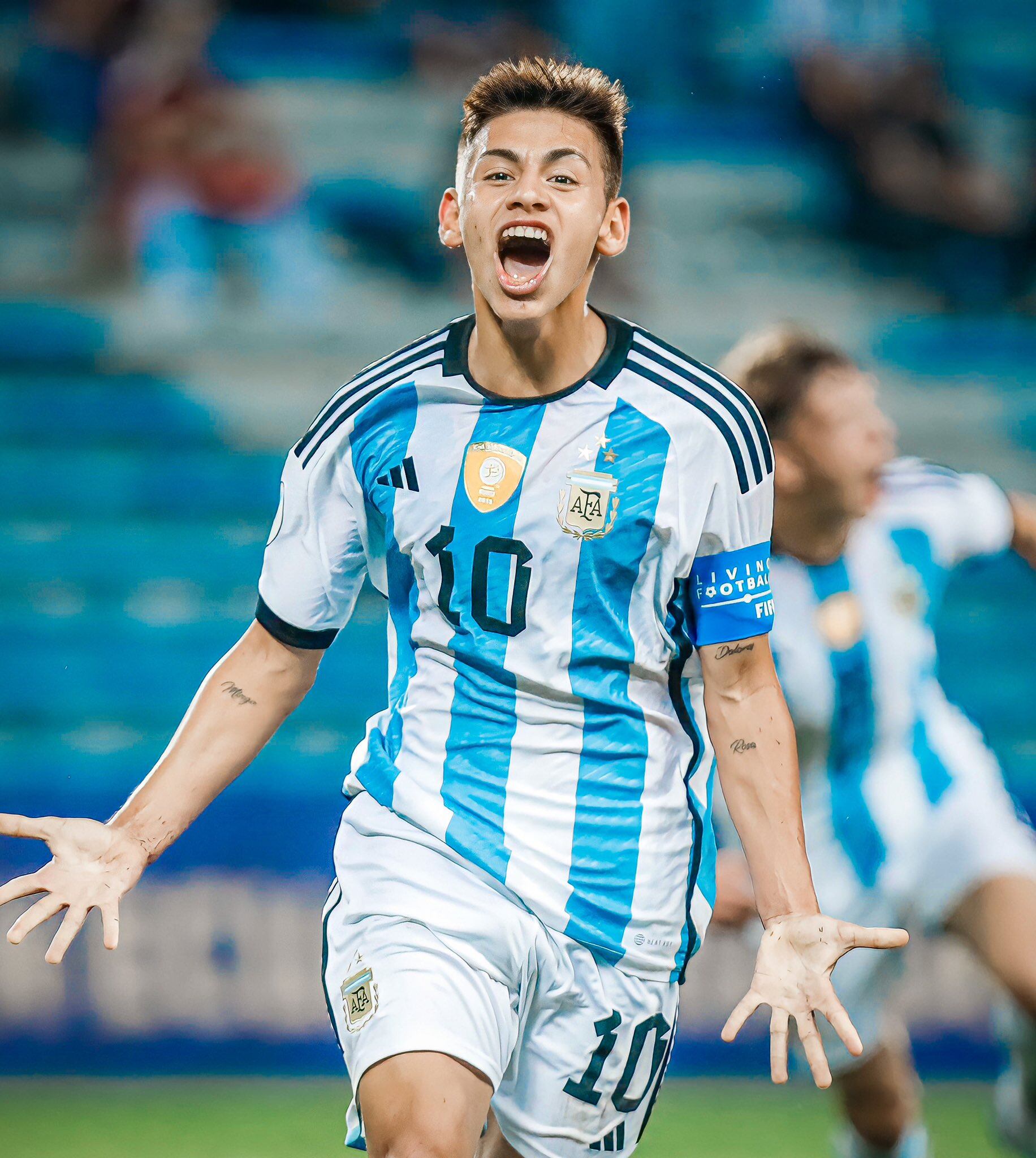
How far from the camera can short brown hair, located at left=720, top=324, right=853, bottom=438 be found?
4363 millimetres

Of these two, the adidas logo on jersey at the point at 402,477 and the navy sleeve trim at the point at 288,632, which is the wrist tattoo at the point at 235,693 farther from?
the adidas logo on jersey at the point at 402,477

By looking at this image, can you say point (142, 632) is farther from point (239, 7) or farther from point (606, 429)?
point (606, 429)

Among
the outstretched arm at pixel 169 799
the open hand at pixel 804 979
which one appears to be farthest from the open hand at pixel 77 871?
the open hand at pixel 804 979

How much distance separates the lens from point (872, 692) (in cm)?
436

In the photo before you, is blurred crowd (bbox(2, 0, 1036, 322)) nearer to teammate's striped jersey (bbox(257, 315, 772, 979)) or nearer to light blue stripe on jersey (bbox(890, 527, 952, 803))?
light blue stripe on jersey (bbox(890, 527, 952, 803))

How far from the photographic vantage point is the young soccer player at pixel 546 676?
268 cm

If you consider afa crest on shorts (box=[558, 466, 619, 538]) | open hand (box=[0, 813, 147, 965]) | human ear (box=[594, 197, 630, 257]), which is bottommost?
open hand (box=[0, 813, 147, 965])

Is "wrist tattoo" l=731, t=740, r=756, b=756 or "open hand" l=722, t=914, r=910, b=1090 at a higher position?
"wrist tattoo" l=731, t=740, r=756, b=756

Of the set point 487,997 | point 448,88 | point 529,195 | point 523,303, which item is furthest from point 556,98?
point 448,88

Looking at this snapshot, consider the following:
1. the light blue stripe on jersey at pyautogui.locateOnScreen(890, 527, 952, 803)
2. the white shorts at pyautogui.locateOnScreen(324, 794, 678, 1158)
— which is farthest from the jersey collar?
the light blue stripe on jersey at pyautogui.locateOnScreen(890, 527, 952, 803)

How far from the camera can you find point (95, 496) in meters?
7.47

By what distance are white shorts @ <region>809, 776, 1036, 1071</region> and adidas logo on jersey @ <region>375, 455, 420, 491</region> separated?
211 centimetres

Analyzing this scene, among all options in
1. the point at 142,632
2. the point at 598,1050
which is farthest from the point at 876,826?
the point at 142,632

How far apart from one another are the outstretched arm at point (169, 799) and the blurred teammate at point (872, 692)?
5.73 ft
